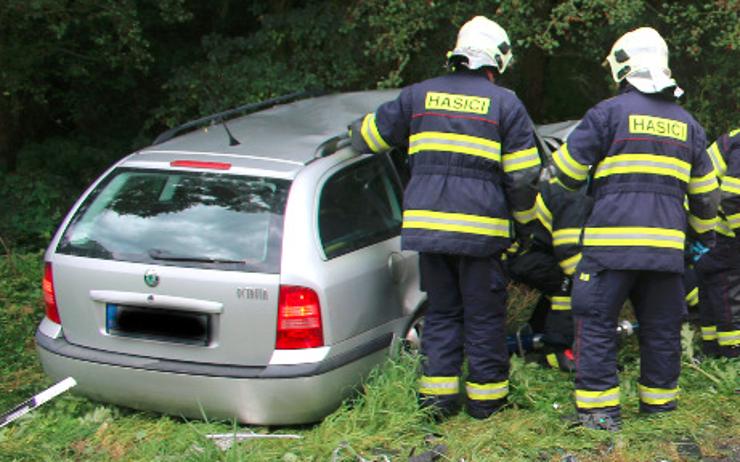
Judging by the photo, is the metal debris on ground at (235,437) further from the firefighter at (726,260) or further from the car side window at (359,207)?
the firefighter at (726,260)

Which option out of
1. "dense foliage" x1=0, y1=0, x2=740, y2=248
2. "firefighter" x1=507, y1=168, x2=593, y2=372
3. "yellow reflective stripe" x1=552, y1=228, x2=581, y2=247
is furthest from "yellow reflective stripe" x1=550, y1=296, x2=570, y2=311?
"dense foliage" x1=0, y1=0, x2=740, y2=248

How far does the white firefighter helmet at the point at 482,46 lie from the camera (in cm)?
449

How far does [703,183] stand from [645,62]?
65 cm

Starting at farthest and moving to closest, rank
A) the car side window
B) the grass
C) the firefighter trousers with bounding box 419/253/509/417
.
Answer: the firefighter trousers with bounding box 419/253/509/417
the car side window
the grass

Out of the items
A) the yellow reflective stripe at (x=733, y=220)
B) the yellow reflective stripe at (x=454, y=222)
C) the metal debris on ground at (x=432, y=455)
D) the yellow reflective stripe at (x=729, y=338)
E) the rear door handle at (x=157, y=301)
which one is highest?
the yellow reflective stripe at (x=454, y=222)

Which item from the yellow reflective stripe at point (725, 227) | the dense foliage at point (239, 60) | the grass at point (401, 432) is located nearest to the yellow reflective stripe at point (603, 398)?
the grass at point (401, 432)

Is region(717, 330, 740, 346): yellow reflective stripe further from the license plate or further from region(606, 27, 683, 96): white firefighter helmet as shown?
the license plate

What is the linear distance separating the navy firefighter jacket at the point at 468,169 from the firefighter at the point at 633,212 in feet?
0.74

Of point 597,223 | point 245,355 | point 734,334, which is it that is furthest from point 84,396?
point 734,334

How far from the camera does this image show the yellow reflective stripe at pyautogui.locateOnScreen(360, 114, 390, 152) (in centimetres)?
459

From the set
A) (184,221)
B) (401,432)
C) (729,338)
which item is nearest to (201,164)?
(184,221)

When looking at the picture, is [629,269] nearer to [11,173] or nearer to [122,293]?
[122,293]

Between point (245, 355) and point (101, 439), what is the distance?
0.80 metres

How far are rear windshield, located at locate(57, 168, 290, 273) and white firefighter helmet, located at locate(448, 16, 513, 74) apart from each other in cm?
108
